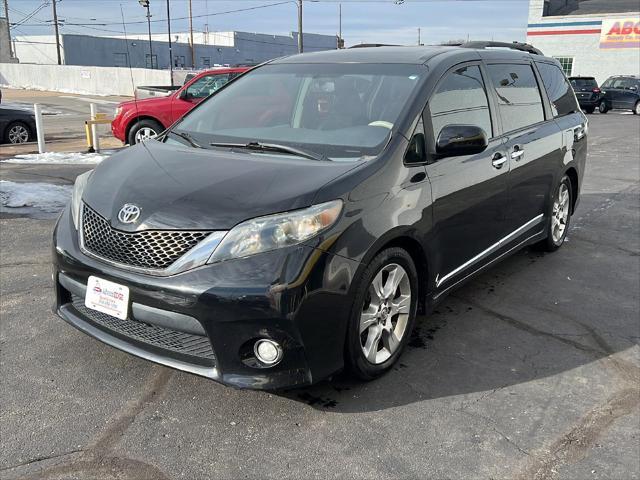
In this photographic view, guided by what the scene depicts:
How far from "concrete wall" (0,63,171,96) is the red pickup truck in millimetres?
26818

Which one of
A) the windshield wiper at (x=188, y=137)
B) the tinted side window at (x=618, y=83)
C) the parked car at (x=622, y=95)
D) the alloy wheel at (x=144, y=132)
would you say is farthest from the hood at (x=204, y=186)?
the tinted side window at (x=618, y=83)

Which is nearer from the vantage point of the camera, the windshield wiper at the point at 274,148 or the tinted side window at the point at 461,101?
the windshield wiper at the point at 274,148

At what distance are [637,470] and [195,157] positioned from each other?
269 cm

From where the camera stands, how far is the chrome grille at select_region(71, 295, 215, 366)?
2.78 metres

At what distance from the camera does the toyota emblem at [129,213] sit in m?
2.85

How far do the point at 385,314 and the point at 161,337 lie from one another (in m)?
1.18

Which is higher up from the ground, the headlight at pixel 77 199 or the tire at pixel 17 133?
the headlight at pixel 77 199

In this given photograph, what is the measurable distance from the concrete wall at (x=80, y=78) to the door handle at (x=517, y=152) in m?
35.8

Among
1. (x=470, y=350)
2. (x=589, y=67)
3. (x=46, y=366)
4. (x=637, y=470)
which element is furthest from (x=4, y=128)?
(x=589, y=67)

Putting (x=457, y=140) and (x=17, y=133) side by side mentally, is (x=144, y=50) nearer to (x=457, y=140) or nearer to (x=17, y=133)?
(x=17, y=133)

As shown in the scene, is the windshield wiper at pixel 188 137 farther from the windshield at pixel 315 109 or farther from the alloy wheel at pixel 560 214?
the alloy wheel at pixel 560 214

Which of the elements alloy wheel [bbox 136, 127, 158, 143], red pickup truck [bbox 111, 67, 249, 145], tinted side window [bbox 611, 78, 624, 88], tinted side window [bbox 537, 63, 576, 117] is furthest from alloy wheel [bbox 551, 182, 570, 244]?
tinted side window [bbox 611, 78, 624, 88]

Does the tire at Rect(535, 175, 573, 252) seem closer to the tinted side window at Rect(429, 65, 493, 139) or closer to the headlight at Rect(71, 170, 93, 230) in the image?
the tinted side window at Rect(429, 65, 493, 139)

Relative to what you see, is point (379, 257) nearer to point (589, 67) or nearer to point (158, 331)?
point (158, 331)
